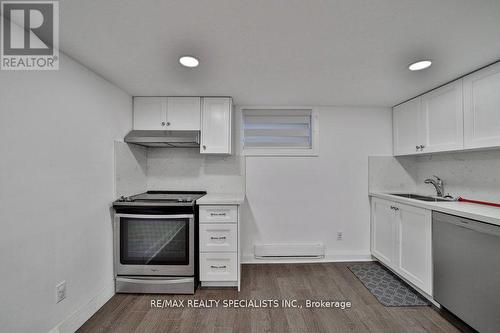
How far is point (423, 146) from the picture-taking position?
2.32 meters

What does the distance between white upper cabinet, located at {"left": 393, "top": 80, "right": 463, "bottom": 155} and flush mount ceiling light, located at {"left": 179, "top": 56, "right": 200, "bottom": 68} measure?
2.44 meters

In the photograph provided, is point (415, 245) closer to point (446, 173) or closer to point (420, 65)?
point (446, 173)

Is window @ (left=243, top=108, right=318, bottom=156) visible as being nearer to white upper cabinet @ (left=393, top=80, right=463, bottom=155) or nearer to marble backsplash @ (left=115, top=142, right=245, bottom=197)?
marble backsplash @ (left=115, top=142, right=245, bottom=197)

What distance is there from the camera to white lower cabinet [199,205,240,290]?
83.4 inches

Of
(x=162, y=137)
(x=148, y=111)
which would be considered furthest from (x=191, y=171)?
(x=148, y=111)

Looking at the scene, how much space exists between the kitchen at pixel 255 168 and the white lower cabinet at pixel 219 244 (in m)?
0.02

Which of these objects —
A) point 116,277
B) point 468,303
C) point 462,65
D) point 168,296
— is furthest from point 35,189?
point 462,65

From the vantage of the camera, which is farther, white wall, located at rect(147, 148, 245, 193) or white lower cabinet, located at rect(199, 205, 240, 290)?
white wall, located at rect(147, 148, 245, 193)

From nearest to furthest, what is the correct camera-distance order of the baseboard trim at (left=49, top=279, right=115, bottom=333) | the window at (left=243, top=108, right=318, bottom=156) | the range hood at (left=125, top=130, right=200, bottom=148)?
1. the baseboard trim at (left=49, top=279, right=115, bottom=333)
2. the range hood at (left=125, top=130, right=200, bottom=148)
3. the window at (left=243, top=108, right=318, bottom=156)

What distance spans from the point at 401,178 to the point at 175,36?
10.5 feet

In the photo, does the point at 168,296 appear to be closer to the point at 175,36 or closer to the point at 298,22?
the point at 175,36

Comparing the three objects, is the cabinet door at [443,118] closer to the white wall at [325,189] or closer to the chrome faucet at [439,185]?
the chrome faucet at [439,185]

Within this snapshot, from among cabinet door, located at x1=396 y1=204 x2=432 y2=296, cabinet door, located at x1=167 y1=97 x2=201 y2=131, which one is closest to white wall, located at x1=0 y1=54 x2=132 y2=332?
cabinet door, located at x1=167 y1=97 x2=201 y2=131

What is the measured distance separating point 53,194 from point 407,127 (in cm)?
364
